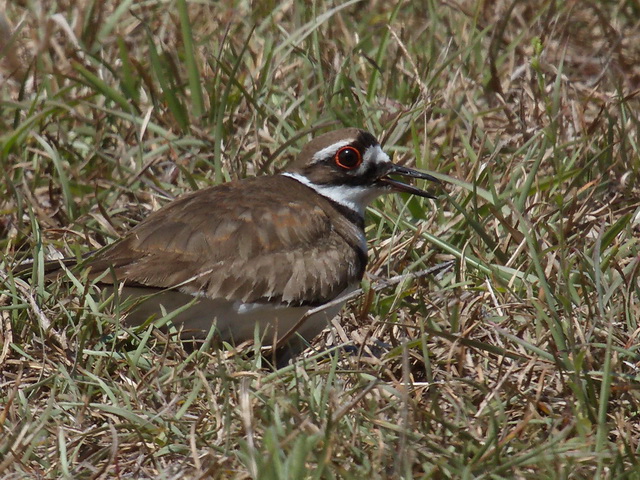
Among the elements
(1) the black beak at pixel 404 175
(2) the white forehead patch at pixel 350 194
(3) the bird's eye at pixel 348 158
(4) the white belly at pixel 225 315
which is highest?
(3) the bird's eye at pixel 348 158

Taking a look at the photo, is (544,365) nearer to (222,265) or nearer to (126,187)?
(222,265)

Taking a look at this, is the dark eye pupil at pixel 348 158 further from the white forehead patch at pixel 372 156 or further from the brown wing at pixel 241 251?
the brown wing at pixel 241 251

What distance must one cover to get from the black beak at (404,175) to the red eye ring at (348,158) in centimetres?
17

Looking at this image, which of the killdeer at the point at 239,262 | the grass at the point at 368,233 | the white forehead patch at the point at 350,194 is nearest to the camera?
the grass at the point at 368,233

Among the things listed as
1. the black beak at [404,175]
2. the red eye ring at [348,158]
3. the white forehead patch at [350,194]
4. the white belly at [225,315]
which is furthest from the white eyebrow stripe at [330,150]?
the white belly at [225,315]

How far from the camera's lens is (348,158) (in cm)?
585

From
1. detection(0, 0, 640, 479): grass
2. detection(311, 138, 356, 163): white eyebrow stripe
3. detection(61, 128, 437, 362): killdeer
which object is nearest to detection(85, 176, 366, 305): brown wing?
detection(61, 128, 437, 362): killdeer

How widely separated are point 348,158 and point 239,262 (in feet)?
3.34

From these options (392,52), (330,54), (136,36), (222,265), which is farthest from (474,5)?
(222,265)

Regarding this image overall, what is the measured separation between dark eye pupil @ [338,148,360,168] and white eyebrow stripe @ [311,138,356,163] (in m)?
0.03

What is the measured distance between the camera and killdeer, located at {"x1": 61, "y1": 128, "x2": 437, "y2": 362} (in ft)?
16.7

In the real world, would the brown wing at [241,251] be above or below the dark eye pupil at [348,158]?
below

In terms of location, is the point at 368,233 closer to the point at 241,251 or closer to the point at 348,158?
the point at 348,158

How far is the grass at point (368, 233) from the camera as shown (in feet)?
A: 13.4
